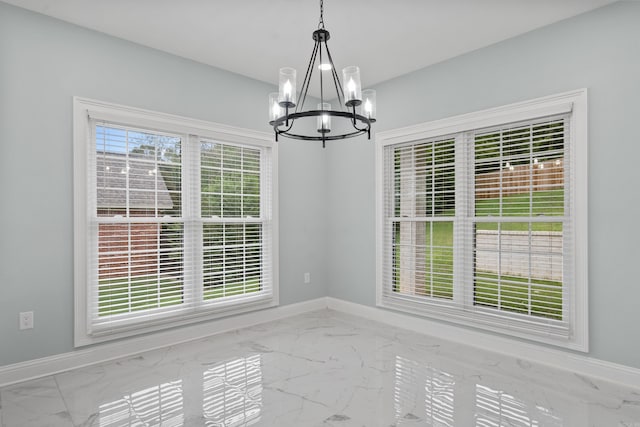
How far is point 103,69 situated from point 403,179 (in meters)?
3.08

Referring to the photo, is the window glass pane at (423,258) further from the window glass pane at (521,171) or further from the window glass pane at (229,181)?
the window glass pane at (229,181)

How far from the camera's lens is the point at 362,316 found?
4.45m

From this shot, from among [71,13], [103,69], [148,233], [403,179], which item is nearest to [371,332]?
[403,179]

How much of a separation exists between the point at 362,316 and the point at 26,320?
3.23 metres

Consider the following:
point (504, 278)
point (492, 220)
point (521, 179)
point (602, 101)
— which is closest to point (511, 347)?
point (504, 278)

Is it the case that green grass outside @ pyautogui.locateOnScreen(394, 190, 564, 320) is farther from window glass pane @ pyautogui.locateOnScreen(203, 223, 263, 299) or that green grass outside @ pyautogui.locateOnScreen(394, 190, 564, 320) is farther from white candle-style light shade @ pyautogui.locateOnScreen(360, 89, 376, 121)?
window glass pane @ pyautogui.locateOnScreen(203, 223, 263, 299)

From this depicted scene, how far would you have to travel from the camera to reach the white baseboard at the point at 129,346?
9.04 feet

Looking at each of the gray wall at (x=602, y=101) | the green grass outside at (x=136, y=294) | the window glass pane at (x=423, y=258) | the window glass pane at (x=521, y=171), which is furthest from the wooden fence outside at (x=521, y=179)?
the green grass outside at (x=136, y=294)

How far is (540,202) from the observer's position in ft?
10.3

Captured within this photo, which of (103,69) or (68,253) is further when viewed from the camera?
(103,69)

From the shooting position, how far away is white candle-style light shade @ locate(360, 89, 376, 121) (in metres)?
2.36

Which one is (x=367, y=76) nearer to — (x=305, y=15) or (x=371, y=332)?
(x=305, y=15)

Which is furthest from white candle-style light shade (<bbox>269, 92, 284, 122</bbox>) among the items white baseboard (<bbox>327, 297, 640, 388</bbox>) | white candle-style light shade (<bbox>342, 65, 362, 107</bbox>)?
white baseboard (<bbox>327, 297, 640, 388</bbox>)

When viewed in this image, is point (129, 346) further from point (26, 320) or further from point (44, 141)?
point (44, 141)
